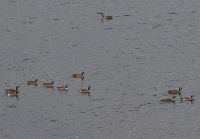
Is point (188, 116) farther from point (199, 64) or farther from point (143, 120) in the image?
point (199, 64)

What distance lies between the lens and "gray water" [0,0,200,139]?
73.7m

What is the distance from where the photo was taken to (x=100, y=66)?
90.1 meters

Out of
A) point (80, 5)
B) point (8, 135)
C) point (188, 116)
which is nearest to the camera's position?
point (8, 135)

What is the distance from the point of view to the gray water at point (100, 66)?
242ft

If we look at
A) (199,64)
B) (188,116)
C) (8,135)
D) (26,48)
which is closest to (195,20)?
(199,64)

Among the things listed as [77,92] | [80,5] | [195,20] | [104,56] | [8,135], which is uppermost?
[80,5]

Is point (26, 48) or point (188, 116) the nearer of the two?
point (188, 116)

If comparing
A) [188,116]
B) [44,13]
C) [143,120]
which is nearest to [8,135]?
[143,120]

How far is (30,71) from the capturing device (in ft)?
290

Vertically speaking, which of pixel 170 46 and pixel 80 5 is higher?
pixel 80 5

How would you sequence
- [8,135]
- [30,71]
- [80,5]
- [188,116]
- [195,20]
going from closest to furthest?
[8,135] < [188,116] < [30,71] < [195,20] < [80,5]

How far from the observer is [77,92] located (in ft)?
272

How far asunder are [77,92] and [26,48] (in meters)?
16.4

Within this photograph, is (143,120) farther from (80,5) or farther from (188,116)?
(80,5)
